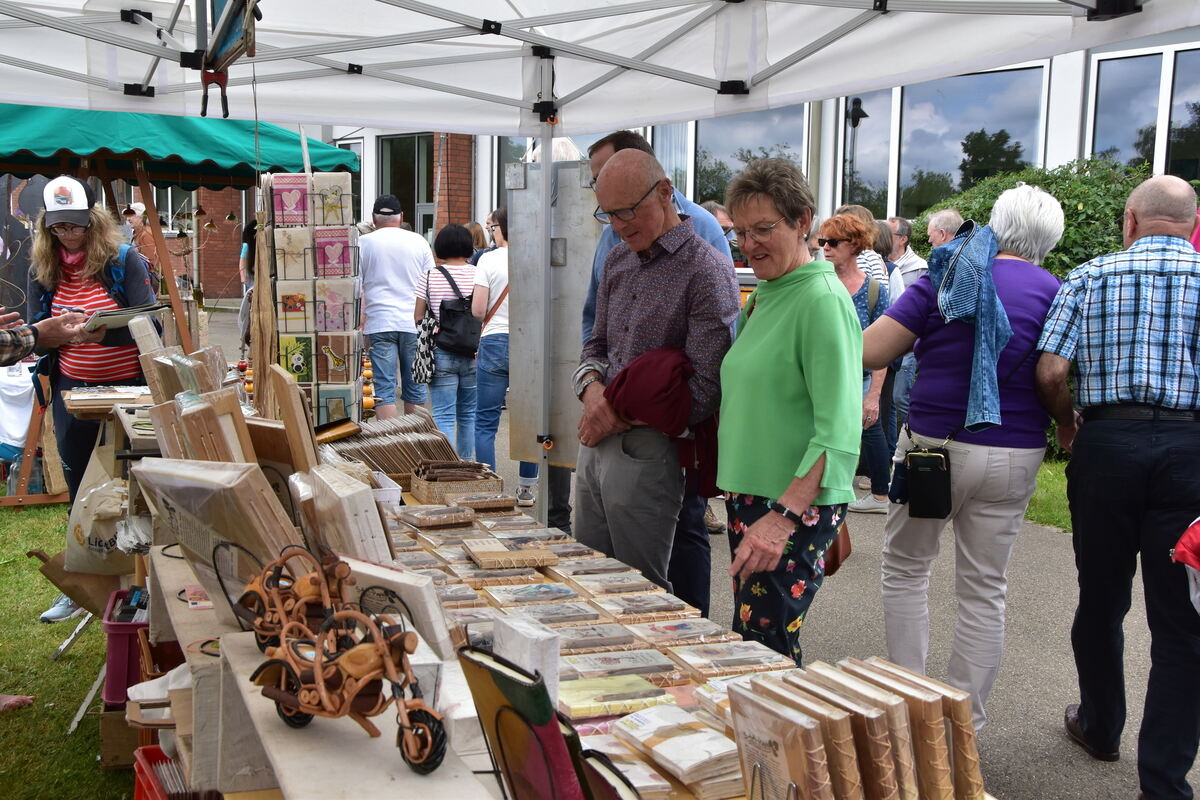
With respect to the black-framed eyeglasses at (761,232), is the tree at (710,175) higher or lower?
higher

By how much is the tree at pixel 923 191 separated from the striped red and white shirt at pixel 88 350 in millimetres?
8097

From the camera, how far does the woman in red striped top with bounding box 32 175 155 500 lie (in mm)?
4809

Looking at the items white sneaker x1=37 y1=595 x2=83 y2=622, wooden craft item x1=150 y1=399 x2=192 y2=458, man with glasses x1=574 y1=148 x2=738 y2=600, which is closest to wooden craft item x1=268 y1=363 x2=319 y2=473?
wooden craft item x1=150 y1=399 x2=192 y2=458

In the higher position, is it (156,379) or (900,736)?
(156,379)

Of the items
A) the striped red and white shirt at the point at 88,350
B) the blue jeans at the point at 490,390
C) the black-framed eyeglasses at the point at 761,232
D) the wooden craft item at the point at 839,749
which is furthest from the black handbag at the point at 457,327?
the wooden craft item at the point at 839,749

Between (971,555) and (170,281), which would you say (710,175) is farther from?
(971,555)

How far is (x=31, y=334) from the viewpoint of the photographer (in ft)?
13.4

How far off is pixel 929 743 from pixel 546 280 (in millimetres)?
3466

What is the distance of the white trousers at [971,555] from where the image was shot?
3.21 m

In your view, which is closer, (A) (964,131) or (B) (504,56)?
(B) (504,56)

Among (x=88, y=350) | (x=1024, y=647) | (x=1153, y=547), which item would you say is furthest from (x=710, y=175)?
(x=1153, y=547)

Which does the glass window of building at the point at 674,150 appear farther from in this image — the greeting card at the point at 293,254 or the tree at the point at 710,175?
the greeting card at the point at 293,254

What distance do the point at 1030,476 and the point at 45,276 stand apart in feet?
14.5

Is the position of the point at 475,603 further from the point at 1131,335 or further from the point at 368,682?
the point at 1131,335
